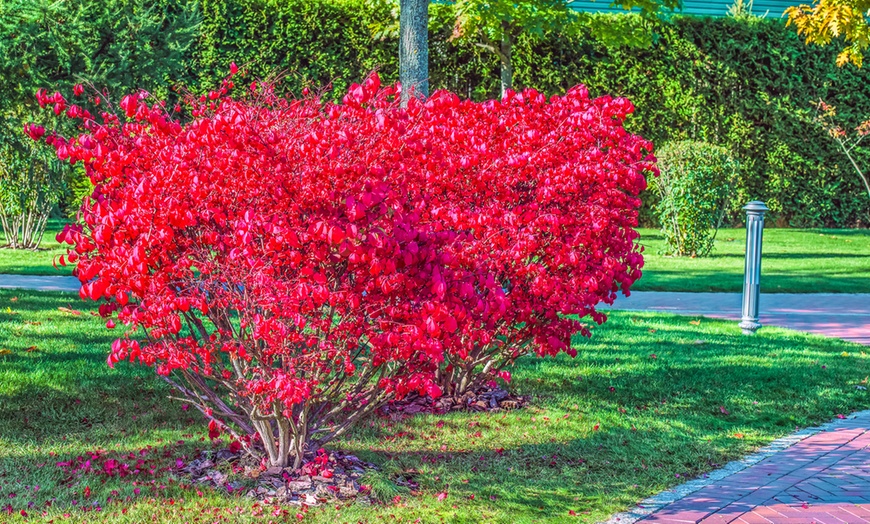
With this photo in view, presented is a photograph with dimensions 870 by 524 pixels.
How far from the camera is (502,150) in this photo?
218 inches

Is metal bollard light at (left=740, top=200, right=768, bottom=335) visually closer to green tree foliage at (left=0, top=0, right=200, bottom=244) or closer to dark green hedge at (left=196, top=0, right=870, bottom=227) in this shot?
green tree foliage at (left=0, top=0, right=200, bottom=244)

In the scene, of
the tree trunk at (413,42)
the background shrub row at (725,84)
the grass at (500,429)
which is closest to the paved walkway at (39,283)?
the grass at (500,429)

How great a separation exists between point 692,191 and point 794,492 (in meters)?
9.50

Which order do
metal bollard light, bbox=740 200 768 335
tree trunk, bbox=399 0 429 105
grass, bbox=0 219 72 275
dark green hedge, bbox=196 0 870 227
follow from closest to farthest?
tree trunk, bbox=399 0 429 105
metal bollard light, bbox=740 200 768 335
grass, bbox=0 219 72 275
dark green hedge, bbox=196 0 870 227

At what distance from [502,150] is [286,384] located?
219 cm

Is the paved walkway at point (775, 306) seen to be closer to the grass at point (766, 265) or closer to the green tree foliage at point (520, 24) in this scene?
the grass at point (766, 265)

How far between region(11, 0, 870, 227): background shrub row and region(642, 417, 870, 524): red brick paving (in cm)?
1214

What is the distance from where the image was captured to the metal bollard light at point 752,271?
8.97 meters

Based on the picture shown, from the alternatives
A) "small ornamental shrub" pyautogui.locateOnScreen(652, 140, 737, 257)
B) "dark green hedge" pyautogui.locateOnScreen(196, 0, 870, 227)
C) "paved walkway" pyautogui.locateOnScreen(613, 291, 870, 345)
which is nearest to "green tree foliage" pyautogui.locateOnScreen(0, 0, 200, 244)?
"paved walkway" pyautogui.locateOnScreen(613, 291, 870, 345)

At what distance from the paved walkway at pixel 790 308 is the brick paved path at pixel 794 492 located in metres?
3.67

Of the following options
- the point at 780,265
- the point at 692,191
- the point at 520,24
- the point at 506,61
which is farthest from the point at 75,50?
the point at 780,265

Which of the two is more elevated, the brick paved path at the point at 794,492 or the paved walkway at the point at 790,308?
the paved walkway at the point at 790,308

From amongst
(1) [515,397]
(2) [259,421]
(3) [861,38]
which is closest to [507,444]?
(1) [515,397]

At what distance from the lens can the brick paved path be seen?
4465 mm
